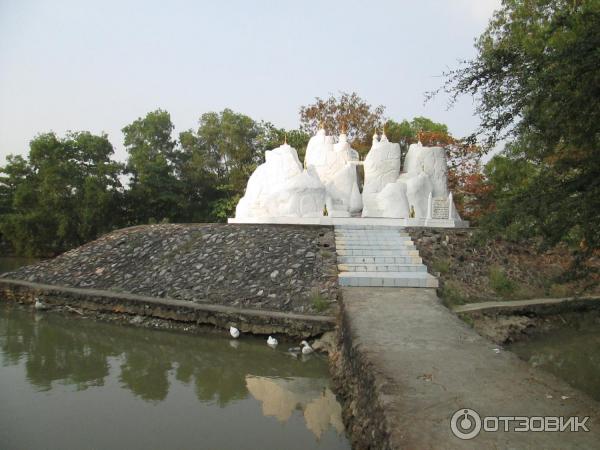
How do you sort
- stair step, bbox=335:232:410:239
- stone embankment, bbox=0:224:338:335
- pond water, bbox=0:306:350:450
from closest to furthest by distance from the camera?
pond water, bbox=0:306:350:450 → stone embankment, bbox=0:224:338:335 → stair step, bbox=335:232:410:239

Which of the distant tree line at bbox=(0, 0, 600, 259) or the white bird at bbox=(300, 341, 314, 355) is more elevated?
the distant tree line at bbox=(0, 0, 600, 259)

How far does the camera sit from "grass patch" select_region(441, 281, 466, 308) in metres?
7.08

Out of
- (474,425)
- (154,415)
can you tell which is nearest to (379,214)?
(154,415)

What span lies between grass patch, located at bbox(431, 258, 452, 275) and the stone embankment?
1.84 metres

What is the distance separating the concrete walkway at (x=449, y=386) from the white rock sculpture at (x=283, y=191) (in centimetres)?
591

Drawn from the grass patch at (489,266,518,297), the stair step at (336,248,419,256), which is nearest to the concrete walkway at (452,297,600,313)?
the grass patch at (489,266,518,297)

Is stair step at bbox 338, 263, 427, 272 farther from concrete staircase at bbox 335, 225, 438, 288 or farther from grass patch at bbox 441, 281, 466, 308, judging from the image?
grass patch at bbox 441, 281, 466, 308

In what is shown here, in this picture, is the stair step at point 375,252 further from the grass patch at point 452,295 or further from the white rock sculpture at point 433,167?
the white rock sculpture at point 433,167

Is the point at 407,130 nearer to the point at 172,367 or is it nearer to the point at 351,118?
the point at 351,118

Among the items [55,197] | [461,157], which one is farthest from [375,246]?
[55,197]

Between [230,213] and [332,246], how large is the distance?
1532 cm

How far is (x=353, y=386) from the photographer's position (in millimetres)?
4020

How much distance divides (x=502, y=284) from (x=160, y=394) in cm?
594

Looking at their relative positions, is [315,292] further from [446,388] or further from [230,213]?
[230,213]
